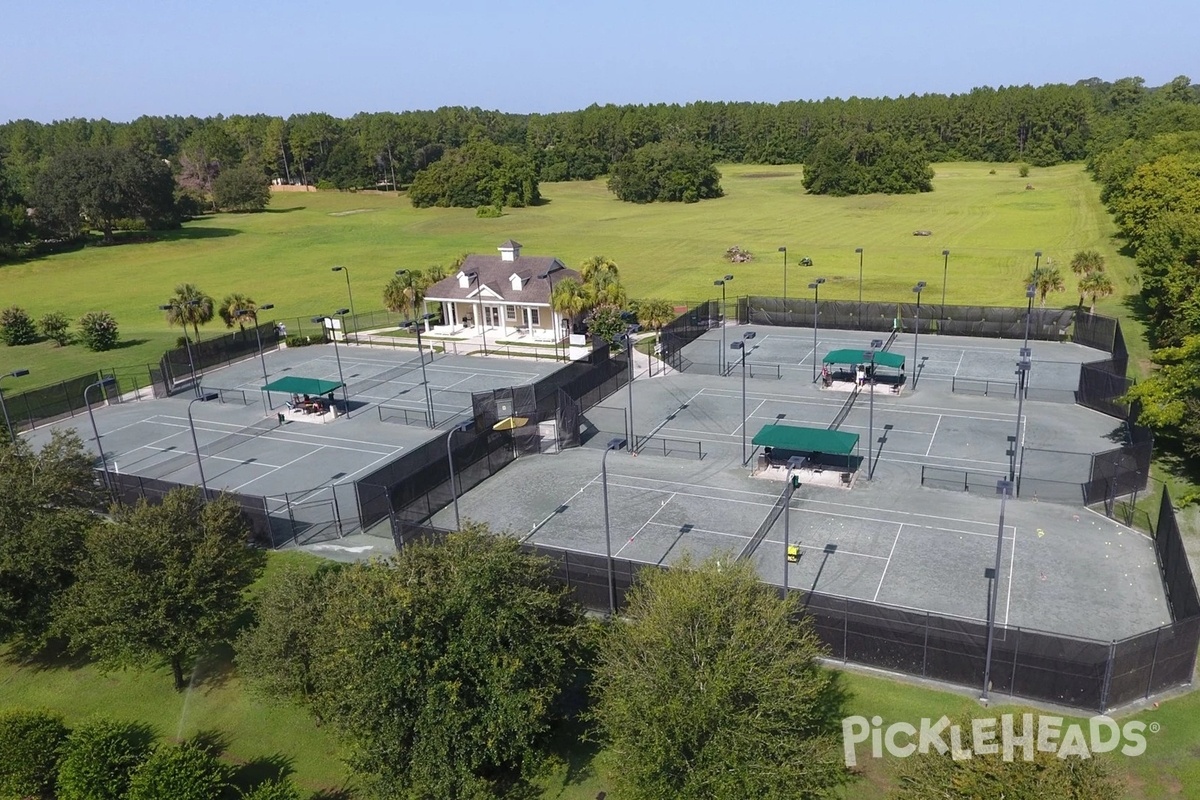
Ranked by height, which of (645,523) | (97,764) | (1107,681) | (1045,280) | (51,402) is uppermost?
(1045,280)

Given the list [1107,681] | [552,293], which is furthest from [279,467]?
[1107,681]

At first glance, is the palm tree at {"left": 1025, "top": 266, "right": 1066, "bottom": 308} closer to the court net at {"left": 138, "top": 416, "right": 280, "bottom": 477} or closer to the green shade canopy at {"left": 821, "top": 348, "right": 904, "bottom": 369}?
the green shade canopy at {"left": 821, "top": 348, "right": 904, "bottom": 369}

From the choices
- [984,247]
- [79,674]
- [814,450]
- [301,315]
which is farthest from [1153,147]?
[79,674]

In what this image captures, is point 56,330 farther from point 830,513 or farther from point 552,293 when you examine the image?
point 830,513

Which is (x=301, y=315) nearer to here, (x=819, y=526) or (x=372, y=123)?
(x=819, y=526)

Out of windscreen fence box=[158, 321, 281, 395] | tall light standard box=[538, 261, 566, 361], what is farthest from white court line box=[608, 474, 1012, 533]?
windscreen fence box=[158, 321, 281, 395]
